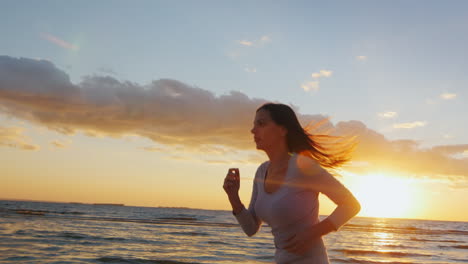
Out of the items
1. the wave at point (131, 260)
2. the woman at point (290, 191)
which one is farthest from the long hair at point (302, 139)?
the wave at point (131, 260)

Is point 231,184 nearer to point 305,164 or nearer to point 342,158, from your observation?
point 305,164

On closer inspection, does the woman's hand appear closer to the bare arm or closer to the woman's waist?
the bare arm

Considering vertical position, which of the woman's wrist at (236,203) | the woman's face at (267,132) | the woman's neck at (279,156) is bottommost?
the woman's wrist at (236,203)

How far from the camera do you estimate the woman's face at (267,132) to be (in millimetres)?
3102

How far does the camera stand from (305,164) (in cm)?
285

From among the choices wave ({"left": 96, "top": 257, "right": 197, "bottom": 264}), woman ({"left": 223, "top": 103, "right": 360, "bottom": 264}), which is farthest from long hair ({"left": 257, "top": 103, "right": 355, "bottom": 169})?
wave ({"left": 96, "top": 257, "right": 197, "bottom": 264})

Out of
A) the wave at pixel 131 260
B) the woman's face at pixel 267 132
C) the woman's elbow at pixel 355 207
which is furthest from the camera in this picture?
the wave at pixel 131 260

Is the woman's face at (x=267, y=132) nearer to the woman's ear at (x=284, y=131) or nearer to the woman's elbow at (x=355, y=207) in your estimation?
the woman's ear at (x=284, y=131)

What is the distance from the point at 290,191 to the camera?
2.81m

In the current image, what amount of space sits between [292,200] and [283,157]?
429 millimetres

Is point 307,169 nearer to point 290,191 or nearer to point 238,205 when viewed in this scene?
point 290,191

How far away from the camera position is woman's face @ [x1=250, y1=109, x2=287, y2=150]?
3.10 meters

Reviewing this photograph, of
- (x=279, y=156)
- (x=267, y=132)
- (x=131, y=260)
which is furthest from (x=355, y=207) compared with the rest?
(x=131, y=260)

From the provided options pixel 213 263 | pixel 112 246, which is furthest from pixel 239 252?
pixel 112 246
